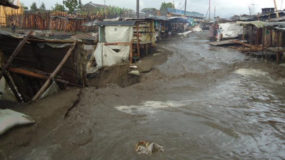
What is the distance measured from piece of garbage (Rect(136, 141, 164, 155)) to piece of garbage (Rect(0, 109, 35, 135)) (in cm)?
251

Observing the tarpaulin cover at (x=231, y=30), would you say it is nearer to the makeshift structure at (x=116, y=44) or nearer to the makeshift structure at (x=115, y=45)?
the makeshift structure at (x=116, y=44)

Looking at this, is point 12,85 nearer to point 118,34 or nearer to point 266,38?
point 118,34

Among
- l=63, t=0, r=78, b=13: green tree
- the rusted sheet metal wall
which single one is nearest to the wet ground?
the rusted sheet metal wall

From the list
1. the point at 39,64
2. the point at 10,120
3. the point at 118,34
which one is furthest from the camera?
the point at 118,34

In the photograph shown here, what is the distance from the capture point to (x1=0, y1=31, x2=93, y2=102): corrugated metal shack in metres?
7.20

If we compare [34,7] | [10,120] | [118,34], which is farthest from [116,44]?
[34,7]

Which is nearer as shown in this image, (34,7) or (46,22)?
(46,22)

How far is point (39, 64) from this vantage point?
814cm

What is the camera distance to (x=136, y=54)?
15.7 metres

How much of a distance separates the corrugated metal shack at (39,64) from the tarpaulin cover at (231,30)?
18.2 metres

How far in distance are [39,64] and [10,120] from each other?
13.0 ft

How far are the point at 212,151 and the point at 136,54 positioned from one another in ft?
39.1

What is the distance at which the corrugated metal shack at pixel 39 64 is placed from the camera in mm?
7195

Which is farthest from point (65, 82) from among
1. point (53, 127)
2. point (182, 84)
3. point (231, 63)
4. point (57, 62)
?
point (231, 63)
